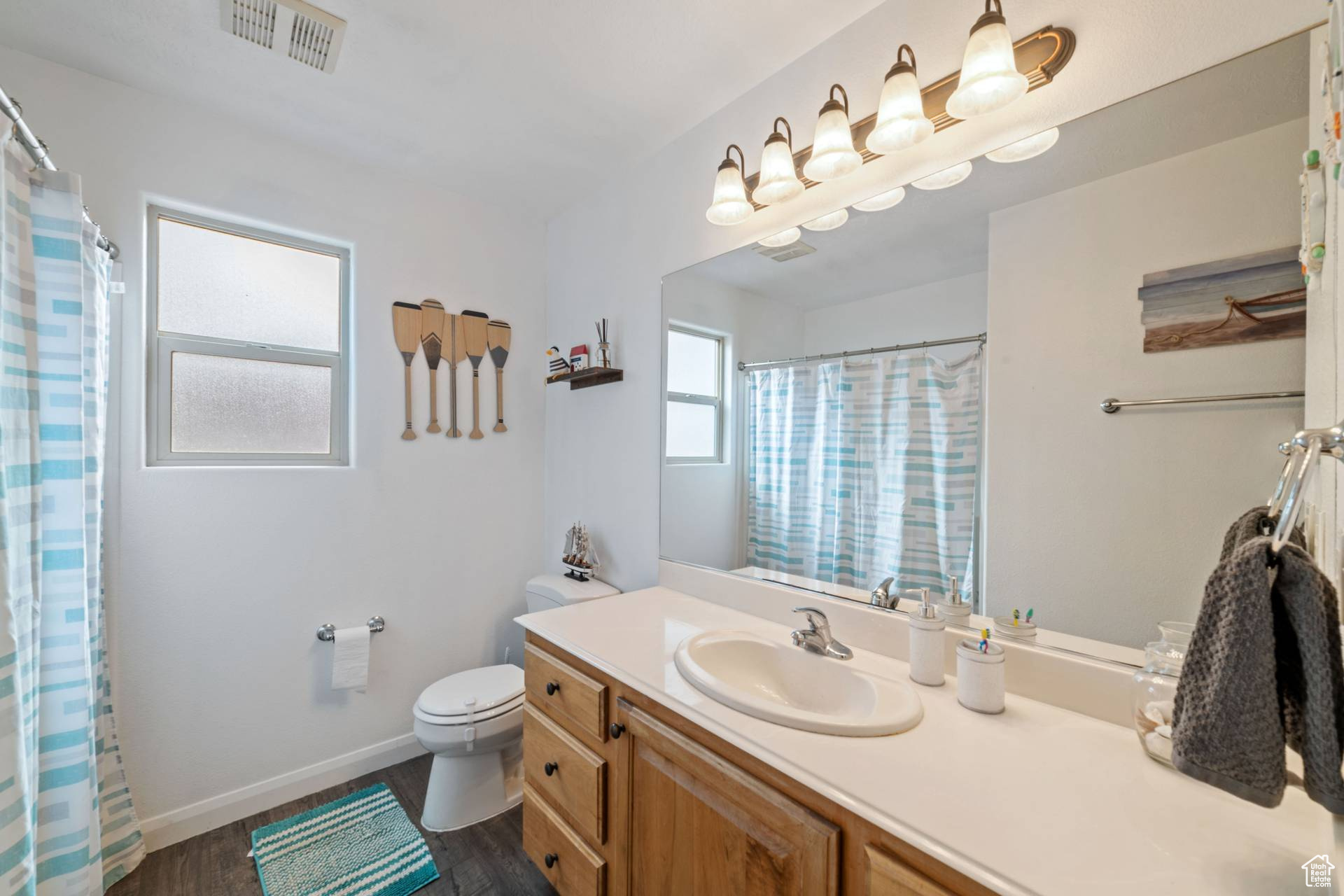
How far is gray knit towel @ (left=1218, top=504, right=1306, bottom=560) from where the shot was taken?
1.87 feet

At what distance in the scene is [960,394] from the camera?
4.00 ft

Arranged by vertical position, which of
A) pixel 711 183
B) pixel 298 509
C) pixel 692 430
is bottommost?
pixel 298 509

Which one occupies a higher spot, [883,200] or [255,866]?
[883,200]

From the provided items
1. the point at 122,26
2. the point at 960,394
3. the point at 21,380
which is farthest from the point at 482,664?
the point at 122,26

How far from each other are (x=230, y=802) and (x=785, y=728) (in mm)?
2167

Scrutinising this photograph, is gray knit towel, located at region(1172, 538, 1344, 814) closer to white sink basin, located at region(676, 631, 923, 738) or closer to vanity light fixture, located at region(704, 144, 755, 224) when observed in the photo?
white sink basin, located at region(676, 631, 923, 738)

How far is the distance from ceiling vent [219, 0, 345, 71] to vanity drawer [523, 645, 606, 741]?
1872mm

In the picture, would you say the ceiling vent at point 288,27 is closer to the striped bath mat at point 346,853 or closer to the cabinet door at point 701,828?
the cabinet door at point 701,828

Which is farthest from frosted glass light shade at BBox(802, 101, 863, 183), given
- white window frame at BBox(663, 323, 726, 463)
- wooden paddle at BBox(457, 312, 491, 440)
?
wooden paddle at BBox(457, 312, 491, 440)

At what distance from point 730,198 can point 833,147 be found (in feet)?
1.20

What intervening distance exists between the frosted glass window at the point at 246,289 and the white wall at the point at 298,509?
0.13 meters

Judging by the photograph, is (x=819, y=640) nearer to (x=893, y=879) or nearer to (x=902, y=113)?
(x=893, y=879)

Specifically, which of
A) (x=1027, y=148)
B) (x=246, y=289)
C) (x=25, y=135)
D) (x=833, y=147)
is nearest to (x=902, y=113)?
(x=833, y=147)

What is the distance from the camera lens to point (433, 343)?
234 cm
